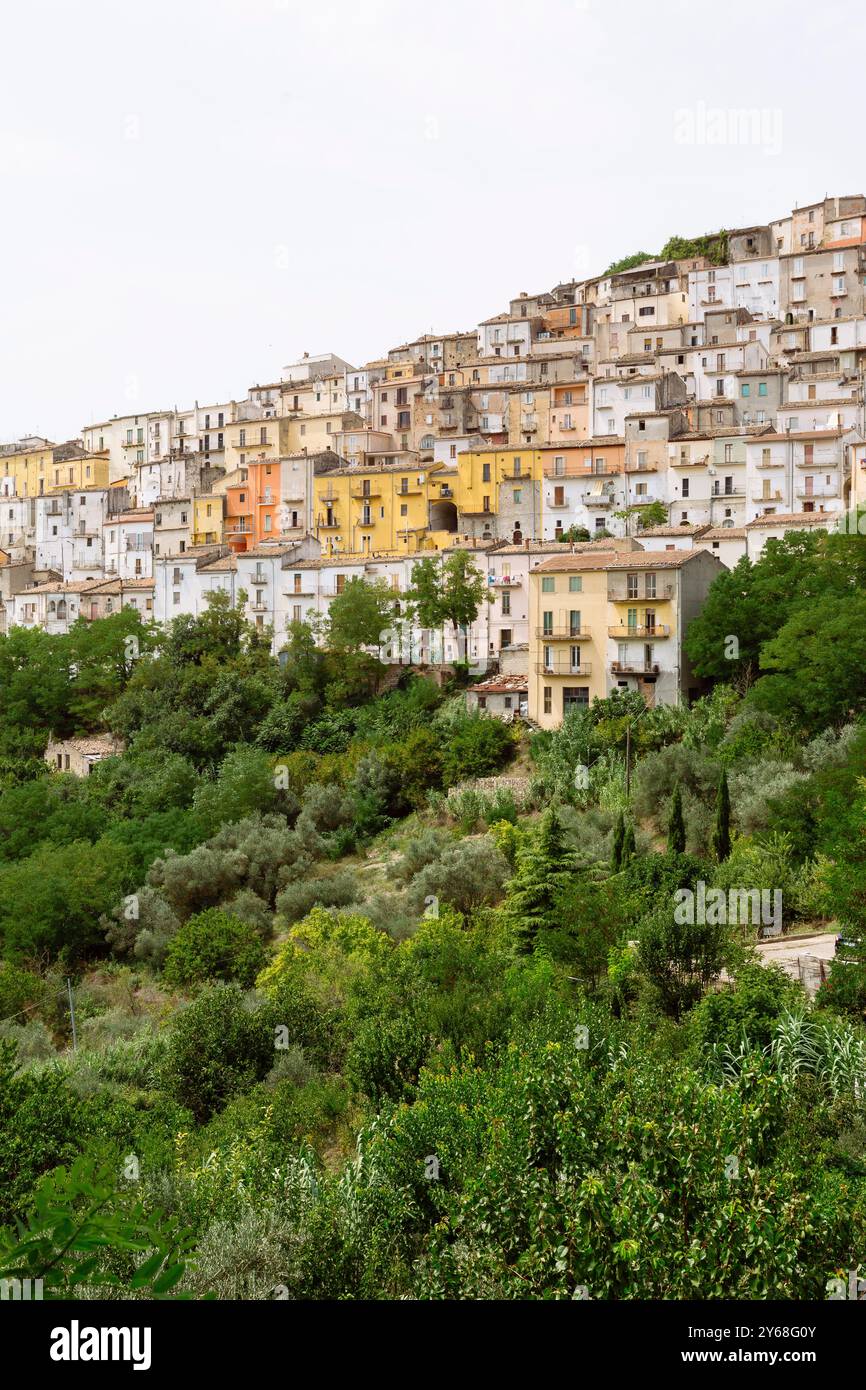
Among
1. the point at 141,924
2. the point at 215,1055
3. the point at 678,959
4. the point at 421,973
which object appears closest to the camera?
the point at 678,959

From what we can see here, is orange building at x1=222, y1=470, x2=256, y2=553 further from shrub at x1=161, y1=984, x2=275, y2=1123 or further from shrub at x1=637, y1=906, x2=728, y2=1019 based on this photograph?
shrub at x1=637, y1=906, x2=728, y2=1019

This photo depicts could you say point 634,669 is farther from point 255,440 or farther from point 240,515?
point 255,440

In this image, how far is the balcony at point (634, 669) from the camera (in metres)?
41.9

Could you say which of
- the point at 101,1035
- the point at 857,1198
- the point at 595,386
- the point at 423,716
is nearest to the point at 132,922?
the point at 101,1035

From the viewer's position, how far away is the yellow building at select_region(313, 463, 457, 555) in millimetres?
62469

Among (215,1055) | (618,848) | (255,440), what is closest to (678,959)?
(215,1055)

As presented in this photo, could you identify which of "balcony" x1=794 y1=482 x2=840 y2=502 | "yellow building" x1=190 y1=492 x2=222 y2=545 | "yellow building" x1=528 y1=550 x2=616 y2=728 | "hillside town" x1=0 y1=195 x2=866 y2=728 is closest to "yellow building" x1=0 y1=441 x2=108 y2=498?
"hillside town" x1=0 y1=195 x2=866 y2=728

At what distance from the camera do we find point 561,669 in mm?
43250

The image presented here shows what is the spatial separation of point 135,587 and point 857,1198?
56289 mm

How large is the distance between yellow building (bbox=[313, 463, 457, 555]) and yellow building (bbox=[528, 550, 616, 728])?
59.9 ft

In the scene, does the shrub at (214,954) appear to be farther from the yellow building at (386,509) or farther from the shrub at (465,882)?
the yellow building at (386,509)

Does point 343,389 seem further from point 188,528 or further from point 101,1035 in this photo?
point 101,1035

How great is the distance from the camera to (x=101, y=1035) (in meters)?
29.7

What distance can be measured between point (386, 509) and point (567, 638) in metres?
22.3
